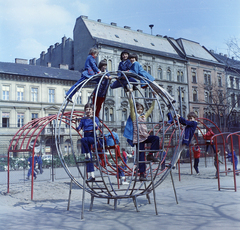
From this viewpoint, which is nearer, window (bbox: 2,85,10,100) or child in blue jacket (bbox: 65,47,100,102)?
child in blue jacket (bbox: 65,47,100,102)

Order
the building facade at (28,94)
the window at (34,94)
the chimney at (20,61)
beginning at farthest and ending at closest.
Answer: the chimney at (20,61)
the window at (34,94)
the building facade at (28,94)

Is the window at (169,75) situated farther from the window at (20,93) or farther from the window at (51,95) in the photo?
the window at (20,93)

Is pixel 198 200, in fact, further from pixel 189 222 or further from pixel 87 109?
pixel 87 109

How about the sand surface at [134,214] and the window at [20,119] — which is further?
the window at [20,119]

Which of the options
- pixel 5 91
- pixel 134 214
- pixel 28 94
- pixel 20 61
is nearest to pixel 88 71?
pixel 134 214

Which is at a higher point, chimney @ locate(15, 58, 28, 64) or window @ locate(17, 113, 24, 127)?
chimney @ locate(15, 58, 28, 64)

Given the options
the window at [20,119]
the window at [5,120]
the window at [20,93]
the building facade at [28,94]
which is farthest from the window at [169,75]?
the window at [5,120]

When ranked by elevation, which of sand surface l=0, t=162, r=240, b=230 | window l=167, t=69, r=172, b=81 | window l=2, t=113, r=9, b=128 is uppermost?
window l=167, t=69, r=172, b=81

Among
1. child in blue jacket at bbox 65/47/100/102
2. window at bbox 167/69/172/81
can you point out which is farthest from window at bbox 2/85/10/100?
child in blue jacket at bbox 65/47/100/102

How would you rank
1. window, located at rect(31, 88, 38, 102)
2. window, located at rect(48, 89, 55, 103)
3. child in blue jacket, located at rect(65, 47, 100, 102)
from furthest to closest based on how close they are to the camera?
window, located at rect(48, 89, 55, 103) < window, located at rect(31, 88, 38, 102) < child in blue jacket, located at rect(65, 47, 100, 102)

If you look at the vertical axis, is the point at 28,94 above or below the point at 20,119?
above

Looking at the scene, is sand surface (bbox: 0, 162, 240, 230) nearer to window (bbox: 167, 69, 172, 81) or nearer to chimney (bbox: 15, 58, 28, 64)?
chimney (bbox: 15, 58, 28, 64)

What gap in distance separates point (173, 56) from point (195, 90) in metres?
6.22

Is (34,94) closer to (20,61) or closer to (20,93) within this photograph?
(20,93)
